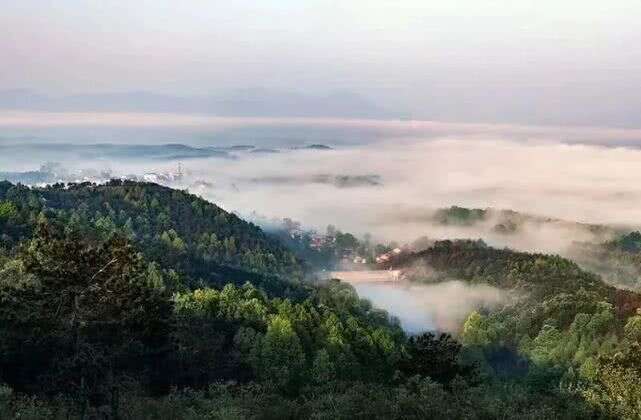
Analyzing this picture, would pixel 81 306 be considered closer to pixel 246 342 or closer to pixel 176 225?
pixel 246 342

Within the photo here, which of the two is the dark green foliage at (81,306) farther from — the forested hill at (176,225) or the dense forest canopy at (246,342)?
the forested hill at (176,225)

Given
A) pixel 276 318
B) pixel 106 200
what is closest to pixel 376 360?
pixel 276 318

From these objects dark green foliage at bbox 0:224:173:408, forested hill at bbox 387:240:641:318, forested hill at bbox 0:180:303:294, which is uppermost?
dark green foliage at bbox 0:224:173:408

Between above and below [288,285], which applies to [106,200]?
above

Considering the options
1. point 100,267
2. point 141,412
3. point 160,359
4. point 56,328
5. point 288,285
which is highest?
point 100,267

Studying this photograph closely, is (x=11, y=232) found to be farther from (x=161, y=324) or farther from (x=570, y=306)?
(x=570, y=306)

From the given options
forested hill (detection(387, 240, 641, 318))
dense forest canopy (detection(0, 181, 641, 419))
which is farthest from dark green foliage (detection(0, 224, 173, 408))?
forested hill (detection(387, 240, 641, 318))

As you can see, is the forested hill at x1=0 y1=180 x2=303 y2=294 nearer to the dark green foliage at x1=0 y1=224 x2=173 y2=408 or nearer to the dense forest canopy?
the dense forest canopy
